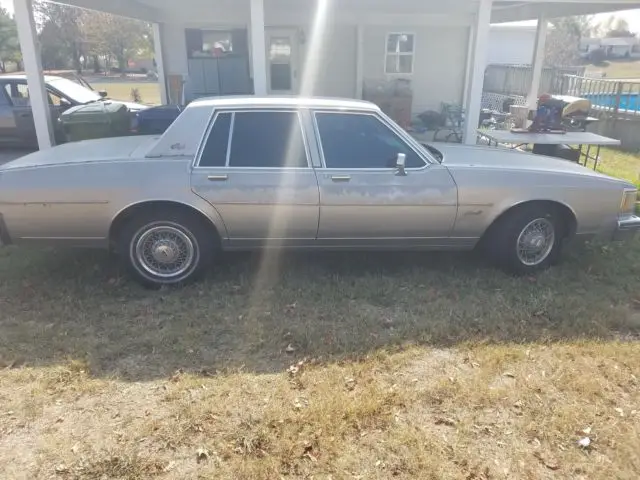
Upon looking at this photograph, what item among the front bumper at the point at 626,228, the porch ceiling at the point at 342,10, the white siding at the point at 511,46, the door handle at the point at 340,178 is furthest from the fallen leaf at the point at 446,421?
the white siding at the point at 511,46

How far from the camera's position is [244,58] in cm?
1279

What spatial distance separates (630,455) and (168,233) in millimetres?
3465

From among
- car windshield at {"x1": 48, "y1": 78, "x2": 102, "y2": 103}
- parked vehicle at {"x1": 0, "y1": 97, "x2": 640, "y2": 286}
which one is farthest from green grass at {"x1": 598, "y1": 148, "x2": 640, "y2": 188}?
car windshield at {"x1": 48, "y1": 78, "x2": 102, "y2": 103}

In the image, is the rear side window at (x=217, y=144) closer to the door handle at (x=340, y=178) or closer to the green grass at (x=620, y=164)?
the door handle at (x=340, y=178)

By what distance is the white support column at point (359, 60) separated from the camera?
12.7m

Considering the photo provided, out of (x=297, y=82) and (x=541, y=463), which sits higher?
(x=297, y=82)

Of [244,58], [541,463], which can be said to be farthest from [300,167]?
[244,58]

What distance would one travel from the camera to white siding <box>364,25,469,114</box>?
1302 cm

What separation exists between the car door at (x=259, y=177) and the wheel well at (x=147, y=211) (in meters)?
0.17

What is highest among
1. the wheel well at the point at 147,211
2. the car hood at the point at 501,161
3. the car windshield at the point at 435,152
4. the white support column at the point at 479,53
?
the white support column at the point at 479,53

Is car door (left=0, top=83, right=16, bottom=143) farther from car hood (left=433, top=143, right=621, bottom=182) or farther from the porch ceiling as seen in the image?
car hood (left=433, top=143, right=621, bottom=182)

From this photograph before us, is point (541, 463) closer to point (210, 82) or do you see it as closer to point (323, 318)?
point (323, 318)

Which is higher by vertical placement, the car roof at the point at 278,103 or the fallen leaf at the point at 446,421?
the car roof at the point at 278,103

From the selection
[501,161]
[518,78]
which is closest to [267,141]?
[501,161]
